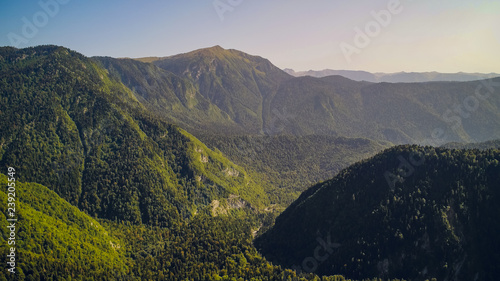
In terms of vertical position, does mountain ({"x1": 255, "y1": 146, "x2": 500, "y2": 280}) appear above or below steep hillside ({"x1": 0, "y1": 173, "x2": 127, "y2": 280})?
below

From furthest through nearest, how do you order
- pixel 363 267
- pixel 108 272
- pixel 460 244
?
pixel 108 272 < pixel 363 267 < pixel 460 244

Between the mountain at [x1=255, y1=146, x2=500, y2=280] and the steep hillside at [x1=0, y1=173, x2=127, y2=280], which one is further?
the mountain at [x1=255, y1=146, x2=500, y2=280]

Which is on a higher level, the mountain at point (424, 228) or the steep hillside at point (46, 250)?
the steep hillside at point (46, 250)

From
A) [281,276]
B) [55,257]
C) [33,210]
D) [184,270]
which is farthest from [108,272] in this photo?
[281,276]

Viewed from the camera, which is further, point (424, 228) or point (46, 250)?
point (46, 250)

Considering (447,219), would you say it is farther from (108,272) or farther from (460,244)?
(108,272)

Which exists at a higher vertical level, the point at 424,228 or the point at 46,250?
the point at 46,250

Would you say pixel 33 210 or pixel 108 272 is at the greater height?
pixel 33 210

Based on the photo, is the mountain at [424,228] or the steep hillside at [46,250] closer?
the steep hillside at [46,250]
